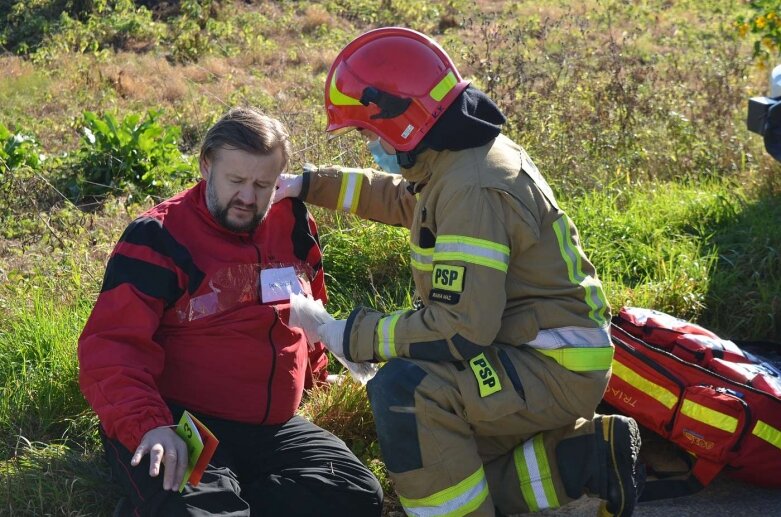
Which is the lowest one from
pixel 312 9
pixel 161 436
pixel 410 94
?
pixel 312 9

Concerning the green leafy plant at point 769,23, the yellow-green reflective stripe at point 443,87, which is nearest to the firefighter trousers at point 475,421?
the yellow-green reflective stripe at point 443,87

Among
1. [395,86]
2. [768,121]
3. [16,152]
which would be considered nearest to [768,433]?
[395,86]

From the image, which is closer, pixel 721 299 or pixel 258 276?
pixel 258 276

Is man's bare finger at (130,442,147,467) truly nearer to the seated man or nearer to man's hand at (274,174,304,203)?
the seated man

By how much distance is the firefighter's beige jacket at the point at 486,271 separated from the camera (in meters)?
2.84

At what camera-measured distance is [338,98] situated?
10.2 ft

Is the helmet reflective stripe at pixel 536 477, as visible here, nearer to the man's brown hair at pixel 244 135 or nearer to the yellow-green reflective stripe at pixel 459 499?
the yellow-green reflective stripe at pixel 459 499

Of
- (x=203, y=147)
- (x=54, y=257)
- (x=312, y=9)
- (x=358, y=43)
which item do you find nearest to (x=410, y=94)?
(x=358, y=43)

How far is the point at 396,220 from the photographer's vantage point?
386 cm

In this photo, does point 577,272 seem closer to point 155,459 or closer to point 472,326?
point 472,326

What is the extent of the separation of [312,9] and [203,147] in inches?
410

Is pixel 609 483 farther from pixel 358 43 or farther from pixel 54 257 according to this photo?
pixel 54 257

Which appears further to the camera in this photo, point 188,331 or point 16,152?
point 16,152

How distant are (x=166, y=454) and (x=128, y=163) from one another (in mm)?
4118
